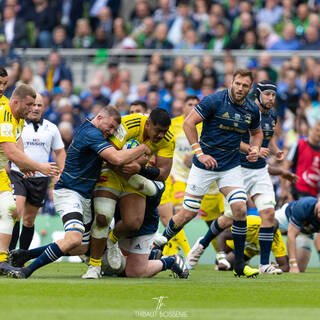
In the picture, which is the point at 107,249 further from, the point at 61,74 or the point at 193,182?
the point at 61,74

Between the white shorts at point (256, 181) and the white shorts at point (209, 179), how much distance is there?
3.58 ft

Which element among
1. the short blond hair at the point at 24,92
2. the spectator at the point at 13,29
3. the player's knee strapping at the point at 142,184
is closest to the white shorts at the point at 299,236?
the player's knee strapping at the point at 142,184

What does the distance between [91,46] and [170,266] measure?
13.2 m

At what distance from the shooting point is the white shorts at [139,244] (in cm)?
1109

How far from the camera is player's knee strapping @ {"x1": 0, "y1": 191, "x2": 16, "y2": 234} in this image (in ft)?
34.6

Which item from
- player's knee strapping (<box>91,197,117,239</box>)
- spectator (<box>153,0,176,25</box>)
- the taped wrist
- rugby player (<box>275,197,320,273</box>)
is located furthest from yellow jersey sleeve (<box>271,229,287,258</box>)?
spectator (<box>153,0,176,25</box>)

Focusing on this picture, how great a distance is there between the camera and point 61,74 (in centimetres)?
2184

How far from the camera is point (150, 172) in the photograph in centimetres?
1058

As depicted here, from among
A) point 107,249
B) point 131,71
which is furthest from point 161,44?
point 107,249

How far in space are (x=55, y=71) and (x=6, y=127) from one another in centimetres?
1187

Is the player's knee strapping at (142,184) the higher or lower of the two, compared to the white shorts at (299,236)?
higher

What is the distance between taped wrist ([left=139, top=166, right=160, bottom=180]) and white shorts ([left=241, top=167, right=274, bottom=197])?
101 inches

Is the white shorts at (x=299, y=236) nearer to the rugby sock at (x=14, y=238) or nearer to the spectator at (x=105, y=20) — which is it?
the rugby sock at (x=14, y=238)

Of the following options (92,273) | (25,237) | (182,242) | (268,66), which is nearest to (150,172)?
(92,273)
